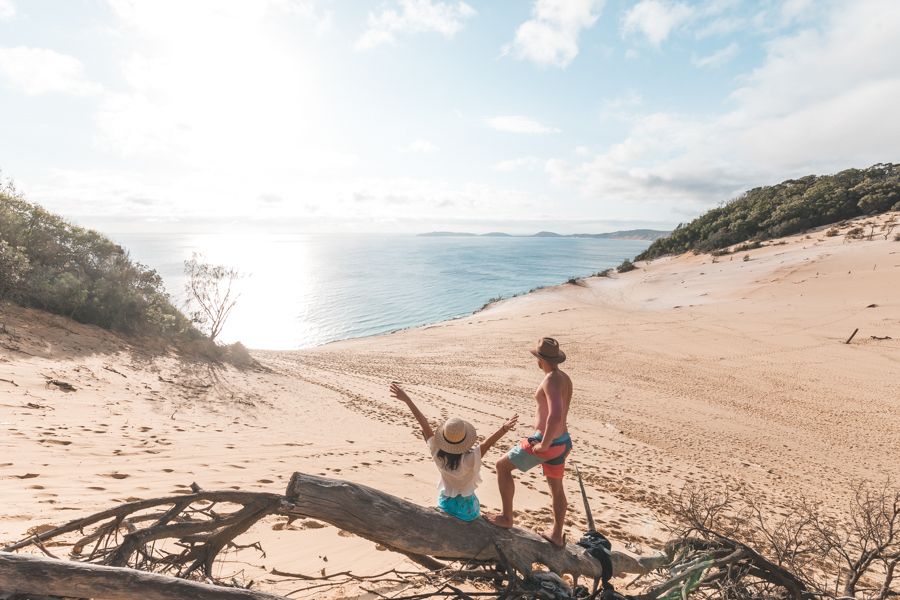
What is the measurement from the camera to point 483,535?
10.6 feet

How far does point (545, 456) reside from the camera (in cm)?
364

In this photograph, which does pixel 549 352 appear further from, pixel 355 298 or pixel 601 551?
pixel 355 298

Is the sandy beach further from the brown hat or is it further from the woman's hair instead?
the brown hat

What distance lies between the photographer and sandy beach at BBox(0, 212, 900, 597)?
16.7 feet

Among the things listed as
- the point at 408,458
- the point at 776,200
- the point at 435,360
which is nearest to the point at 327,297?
the point at 435,360

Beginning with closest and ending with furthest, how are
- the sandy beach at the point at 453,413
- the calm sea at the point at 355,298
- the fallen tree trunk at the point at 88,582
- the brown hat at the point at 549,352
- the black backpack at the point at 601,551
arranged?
the fallen tree trunk at the point at 88,582 → the black backpack at the point at 601,551 → the brown hat at the point at 549,352 → the sandy beach at the point at 453,413 → the calm sea at the point at 355,298

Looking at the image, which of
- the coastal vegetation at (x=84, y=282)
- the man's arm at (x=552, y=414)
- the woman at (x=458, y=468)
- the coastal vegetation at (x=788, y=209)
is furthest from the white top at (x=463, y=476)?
the coastal vegetation at (x=788, y=209)

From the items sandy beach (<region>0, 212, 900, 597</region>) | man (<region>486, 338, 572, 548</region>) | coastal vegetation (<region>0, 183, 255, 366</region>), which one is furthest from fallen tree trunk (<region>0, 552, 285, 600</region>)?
coastal vegetation (<region>0, 183, 255, 366</region>)

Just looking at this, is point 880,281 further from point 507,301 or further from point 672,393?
point 507,301

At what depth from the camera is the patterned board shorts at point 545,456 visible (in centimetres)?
365

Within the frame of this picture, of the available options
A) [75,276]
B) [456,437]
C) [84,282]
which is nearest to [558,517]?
[456,437]

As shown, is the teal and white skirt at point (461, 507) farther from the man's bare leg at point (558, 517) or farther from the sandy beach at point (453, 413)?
the sandy beach at point (453, 413)

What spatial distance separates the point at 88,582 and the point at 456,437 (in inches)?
87.0

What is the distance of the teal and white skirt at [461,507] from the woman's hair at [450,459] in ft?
0.78
